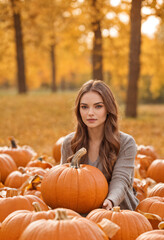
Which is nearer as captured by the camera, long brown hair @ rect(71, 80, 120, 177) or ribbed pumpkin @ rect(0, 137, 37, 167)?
long brown hair @ rect(71, 80, 120, 177)

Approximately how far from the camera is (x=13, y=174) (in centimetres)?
407

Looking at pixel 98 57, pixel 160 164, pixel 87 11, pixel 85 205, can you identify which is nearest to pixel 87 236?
pixel 85 205

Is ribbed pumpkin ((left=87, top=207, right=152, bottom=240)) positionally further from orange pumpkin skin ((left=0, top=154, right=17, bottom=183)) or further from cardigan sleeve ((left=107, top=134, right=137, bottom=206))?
orange pumpkin skin ((left=0, top=154, right=17, bottom=183))

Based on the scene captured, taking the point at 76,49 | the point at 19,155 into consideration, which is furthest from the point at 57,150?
the point at 76,49

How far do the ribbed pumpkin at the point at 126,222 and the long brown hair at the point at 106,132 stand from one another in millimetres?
762

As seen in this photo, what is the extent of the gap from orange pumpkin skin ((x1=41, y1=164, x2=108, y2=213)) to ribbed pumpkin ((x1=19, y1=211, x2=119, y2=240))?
33.6 inches

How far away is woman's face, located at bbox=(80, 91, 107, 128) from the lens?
3150mm

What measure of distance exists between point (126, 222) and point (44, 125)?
7392mm

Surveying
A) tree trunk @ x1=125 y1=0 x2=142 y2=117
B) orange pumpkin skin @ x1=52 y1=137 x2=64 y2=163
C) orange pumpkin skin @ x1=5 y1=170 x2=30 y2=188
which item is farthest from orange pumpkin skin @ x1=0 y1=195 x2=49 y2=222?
tree trunk @ x1=125 y1=0 x2=142 y2=117

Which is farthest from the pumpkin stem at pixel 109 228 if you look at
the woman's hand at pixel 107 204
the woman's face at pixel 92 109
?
the woman's face at pixel 92 109

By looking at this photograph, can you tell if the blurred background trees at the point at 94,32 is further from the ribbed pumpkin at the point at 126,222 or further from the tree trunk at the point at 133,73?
the ribbed pumpkin at the point at 126,222

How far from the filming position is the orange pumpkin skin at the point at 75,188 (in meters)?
2.74

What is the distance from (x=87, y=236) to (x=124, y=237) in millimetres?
614

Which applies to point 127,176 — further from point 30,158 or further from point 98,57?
point 98,57
